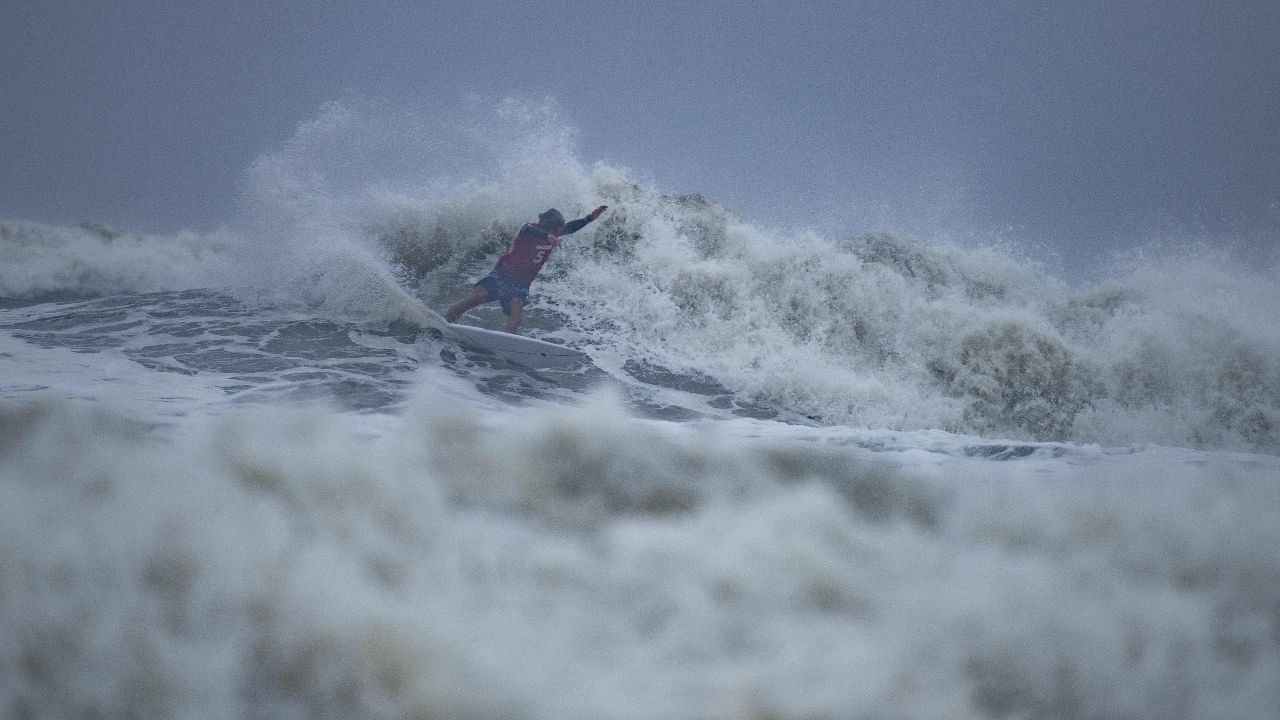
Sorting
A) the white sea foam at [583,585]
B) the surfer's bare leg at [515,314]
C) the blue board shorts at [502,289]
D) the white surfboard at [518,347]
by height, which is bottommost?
the white sea foam at [583,585]

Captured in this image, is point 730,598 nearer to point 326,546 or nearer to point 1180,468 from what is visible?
point 326,546

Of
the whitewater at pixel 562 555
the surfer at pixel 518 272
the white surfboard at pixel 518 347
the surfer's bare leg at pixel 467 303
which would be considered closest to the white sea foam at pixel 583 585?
the whitewater at pixel 562 555

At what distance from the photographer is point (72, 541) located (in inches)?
93.9

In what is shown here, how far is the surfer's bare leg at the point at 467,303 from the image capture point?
744 cm

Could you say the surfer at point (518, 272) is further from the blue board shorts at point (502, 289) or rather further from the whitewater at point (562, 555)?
the whitewater at point (562, 555)

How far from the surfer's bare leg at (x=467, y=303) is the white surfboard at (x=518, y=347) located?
27 centimetres

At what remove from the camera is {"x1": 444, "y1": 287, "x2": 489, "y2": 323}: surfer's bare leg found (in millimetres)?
7441

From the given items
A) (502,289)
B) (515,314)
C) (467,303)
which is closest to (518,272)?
(502,289)

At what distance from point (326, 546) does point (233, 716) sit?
0.66 m

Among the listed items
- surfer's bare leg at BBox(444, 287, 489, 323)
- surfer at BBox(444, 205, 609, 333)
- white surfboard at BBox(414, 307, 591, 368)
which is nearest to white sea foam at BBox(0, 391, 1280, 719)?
white surfboard at BBox(414, 307, 591, 368)

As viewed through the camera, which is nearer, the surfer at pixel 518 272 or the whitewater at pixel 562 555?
the whitewater at pixel 562 555

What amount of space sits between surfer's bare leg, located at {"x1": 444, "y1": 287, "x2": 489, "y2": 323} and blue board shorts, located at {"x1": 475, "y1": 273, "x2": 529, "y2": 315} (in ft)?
0.18

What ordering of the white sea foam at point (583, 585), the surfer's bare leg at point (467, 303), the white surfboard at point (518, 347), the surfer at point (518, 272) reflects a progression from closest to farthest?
1. the white sea foam at point (583, 585)
2. the white surfboard at point (518, 347)
3. the surfer's bare leg at point (467, 303)
4. the surfer at point (518, 272)

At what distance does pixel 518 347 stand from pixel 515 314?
2.50ft
